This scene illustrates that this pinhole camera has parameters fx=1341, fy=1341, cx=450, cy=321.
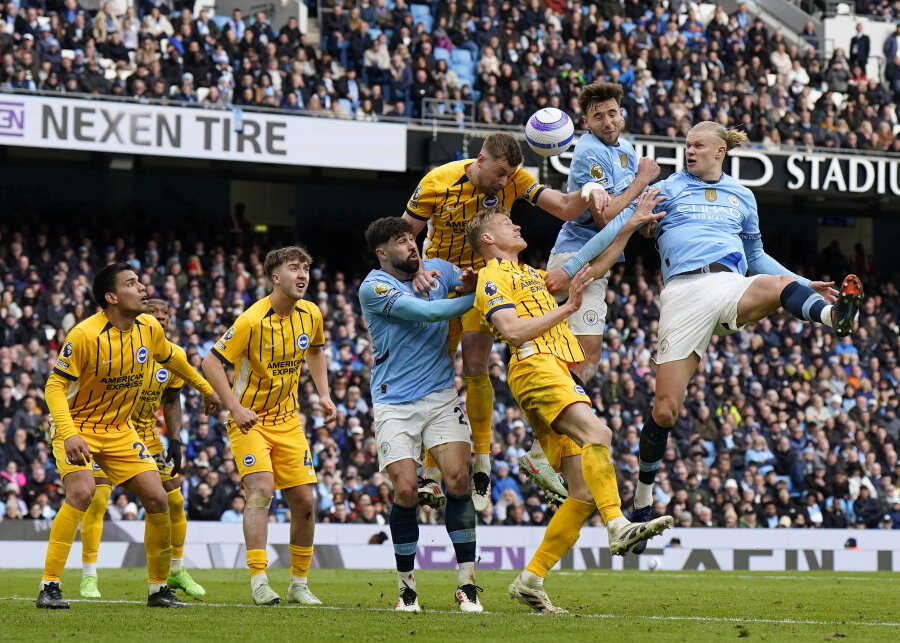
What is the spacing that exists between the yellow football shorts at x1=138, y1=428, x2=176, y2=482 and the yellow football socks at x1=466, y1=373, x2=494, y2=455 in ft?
10.4

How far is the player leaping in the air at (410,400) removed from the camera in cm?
969

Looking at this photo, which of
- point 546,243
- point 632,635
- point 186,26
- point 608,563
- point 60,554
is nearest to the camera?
point 632,635

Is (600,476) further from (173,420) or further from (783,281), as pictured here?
(173,420)

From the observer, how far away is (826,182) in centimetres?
2731

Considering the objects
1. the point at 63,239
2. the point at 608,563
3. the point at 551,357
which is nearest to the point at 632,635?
the point at 551,357

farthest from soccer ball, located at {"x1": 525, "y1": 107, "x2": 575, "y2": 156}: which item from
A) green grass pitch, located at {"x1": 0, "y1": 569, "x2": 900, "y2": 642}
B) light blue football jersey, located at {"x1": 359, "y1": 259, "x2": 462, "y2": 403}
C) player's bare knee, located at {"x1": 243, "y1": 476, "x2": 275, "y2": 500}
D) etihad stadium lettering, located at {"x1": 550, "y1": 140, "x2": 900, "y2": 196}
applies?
etihad stadium lettering, located at {"x1": 550, "y1": 140, "x2": 900, "y2": 196}

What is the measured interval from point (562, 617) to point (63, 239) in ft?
56.3

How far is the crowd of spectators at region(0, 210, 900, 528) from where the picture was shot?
19.7 meters

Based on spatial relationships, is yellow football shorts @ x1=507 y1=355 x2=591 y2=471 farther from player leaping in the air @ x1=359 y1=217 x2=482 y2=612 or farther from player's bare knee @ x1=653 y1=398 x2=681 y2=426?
player's bare knee @ x1=653 y1=398 x2=681 y2=426

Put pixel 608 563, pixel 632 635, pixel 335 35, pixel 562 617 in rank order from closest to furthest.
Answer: pixel 632 635
pixel 562 617
pixel 608 563
pixel 335 35

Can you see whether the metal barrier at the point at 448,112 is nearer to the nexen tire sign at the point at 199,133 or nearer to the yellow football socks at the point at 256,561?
the nexen tire sign at the point at 199,133

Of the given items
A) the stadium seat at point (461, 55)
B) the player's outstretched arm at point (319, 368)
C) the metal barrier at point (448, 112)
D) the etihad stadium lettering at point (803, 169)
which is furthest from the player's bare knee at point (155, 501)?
the stadium seat at point (461, 55)

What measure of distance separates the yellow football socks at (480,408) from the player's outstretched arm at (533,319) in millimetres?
1624

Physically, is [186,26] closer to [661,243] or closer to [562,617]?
[661,243]
